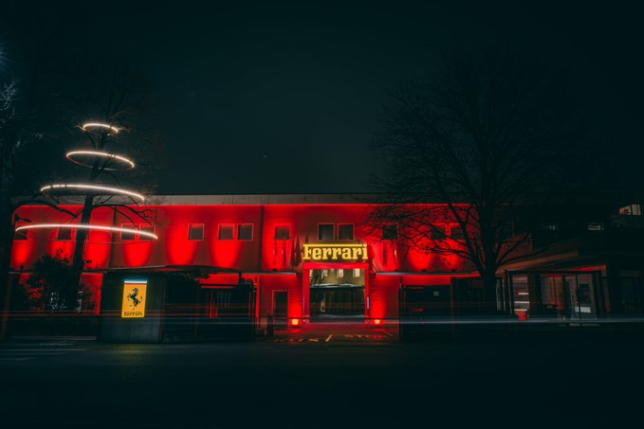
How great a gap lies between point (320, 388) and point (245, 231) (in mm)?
20944

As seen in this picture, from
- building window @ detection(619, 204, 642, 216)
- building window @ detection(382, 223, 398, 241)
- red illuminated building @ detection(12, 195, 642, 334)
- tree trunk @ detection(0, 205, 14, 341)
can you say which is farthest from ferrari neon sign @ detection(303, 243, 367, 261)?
building window @ detection(619, 204, 642, 216)

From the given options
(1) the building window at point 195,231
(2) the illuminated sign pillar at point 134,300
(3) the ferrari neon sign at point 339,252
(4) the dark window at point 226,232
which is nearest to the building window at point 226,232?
(4) the dark window at point 226,232

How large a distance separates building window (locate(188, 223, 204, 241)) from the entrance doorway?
9.49 metres

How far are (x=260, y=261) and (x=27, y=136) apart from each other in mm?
13988

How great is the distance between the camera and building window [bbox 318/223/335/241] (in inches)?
1057

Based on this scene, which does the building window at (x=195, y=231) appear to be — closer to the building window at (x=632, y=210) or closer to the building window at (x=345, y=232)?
the building window at (x=345, y=232)

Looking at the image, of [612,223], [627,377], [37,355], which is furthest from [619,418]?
[612,223]

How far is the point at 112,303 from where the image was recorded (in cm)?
1438

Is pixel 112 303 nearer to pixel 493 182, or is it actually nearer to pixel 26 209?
pixel 493 182

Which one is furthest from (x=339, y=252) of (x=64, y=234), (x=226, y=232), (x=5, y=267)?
(x=64, y=234)

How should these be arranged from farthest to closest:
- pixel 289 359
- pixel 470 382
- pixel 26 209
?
pixel 26 209
pixel 289 359
pixel 470 382

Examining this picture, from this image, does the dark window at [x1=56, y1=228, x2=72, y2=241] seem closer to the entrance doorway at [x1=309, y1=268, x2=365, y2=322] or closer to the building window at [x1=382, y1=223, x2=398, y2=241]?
the entrance doorway at [x1=309, y1=268, x2=365, y2=322]

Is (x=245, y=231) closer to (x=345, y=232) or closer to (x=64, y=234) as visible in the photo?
(x=345, y=232)

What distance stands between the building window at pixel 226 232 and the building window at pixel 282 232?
117 inches
